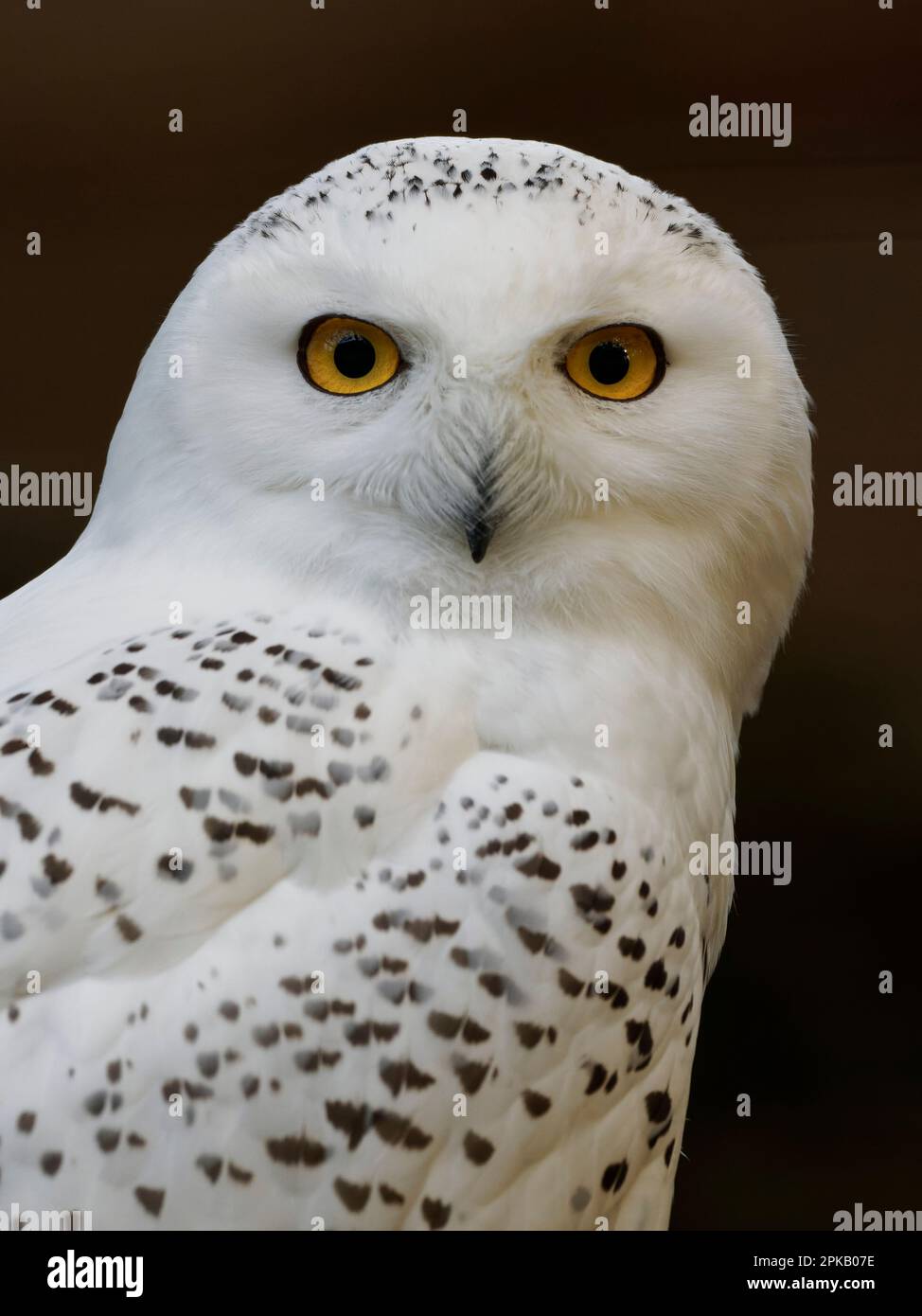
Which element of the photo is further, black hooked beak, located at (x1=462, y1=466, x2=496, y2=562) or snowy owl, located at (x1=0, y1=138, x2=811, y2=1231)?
black hooked beak, located at (x1=462, y1=466, x2=496, y2=562)

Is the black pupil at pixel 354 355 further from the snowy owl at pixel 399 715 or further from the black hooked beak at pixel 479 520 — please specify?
the black hooked beak at pixel 479 520

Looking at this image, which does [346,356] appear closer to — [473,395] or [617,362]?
[473,395]

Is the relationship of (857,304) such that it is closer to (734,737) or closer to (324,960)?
(734,737)

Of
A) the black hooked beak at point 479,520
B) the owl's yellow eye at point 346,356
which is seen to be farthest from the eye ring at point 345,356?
the black hooked beak at point 479,520

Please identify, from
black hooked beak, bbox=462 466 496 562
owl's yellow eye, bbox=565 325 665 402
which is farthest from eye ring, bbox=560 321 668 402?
black hooked beak, bbox=462 466 496 562

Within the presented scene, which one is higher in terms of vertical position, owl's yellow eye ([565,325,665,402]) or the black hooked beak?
owl's yellow eye ([565,325,665,402])

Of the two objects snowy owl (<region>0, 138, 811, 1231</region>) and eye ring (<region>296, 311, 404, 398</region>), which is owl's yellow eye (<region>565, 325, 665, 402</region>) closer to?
snowy owl (<region>0, 138, 811, 1231</region>)

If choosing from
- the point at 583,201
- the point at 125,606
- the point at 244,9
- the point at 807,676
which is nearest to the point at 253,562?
the point at 125,606
